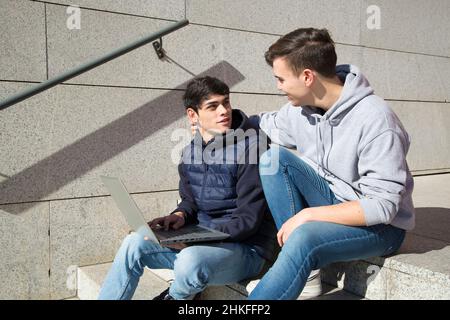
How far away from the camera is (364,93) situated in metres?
2.19

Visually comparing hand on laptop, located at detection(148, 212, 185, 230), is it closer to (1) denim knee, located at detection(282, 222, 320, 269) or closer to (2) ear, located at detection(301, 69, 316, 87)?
(1) denim knee, located at detection(282, 222, 320, 269)

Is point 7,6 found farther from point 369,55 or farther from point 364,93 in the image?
point 369,55

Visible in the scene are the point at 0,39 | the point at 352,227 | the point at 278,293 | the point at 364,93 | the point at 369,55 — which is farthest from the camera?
the point at 369,55

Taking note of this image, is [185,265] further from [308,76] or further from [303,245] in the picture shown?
[308,76]

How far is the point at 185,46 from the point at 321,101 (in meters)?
1.71

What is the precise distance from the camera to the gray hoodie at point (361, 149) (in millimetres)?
1971

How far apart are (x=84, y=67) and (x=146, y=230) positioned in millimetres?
1431

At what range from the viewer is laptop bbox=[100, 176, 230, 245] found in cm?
208

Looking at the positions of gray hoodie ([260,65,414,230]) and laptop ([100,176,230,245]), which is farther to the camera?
laptop ([100,176,230,245])

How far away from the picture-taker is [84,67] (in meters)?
3.08

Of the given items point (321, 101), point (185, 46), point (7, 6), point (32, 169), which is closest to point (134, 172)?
point (32, 169)

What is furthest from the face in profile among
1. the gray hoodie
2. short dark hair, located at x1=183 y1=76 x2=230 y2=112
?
short dark hair, located at x1=183 y1=76 x2=230 y2=112

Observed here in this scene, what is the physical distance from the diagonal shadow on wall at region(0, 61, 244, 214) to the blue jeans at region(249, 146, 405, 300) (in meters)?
1.57
